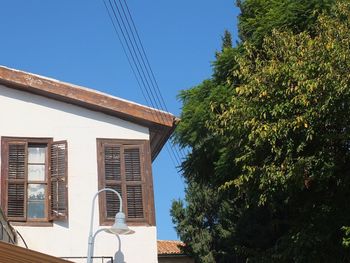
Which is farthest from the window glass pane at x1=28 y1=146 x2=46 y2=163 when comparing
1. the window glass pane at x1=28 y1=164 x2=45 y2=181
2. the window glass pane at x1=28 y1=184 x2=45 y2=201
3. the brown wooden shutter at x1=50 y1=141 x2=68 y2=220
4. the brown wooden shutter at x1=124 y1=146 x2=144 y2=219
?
the brown wooden shutter at x1=124 y1=146 x2=144 y2=219

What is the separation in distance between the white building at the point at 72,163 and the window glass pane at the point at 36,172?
0.02 m

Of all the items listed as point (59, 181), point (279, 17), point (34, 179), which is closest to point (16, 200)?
point (34, 179)

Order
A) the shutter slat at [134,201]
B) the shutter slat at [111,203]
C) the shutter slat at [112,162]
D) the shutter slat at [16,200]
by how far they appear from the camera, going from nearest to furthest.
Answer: the shutter slat at [16,200] → the shutter slat at [111,203] → the shutter slat at [134,201] → the shutter slat at [112,162]

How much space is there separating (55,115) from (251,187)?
4.29m

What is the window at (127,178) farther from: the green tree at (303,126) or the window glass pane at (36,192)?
the green tree at (303,126)

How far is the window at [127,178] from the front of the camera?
1141 centimetres

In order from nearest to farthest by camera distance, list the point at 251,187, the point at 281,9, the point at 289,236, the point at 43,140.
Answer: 1. the point at 43,140
2. the point at 251,187
3. the point at 289,236
4. the point at 281,9

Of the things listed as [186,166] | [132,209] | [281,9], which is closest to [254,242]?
[186,166]

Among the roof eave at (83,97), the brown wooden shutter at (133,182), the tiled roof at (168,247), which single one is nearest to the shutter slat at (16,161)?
the roof eave at (83,97)

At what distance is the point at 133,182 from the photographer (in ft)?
38.3

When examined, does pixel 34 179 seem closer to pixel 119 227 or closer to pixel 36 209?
pixel 36 209

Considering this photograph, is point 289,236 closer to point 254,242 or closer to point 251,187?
point 251,187

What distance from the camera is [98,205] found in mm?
11344

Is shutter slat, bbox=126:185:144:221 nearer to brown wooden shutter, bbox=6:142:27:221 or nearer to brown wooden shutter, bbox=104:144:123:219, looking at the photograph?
brown wooden shutter, bbox=104:144:123:219
